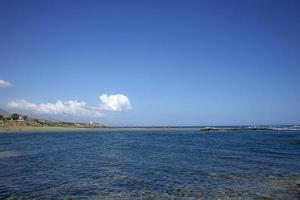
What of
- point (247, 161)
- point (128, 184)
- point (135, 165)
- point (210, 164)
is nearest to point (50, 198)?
point (128, 184)

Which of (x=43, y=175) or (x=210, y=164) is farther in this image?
(x=210, y=164)

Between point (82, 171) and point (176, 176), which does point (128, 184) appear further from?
point (82, 171)

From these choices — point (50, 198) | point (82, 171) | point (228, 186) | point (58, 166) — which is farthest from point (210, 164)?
point (50, 198)

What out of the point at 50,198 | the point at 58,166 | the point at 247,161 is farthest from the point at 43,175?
the point at 247,161

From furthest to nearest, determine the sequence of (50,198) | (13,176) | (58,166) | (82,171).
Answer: (58,166) < (82,171) < (13,176) < (50,198)

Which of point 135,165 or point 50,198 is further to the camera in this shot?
point 135,165

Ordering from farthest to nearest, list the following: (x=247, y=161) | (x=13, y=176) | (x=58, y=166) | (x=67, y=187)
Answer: (x=247, y=161), (x=58, y=166), (x=13, y=176), (x=67, y=187)

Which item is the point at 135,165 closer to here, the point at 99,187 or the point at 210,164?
the point at 210,164

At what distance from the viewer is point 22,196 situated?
17656 mm

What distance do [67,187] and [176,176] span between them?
7954 millimetres

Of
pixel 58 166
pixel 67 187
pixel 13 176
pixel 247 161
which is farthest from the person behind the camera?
pixel 247 161

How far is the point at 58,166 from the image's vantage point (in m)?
28.8

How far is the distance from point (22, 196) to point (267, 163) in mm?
22010

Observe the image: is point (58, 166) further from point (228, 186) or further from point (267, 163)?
point (267, 163)
